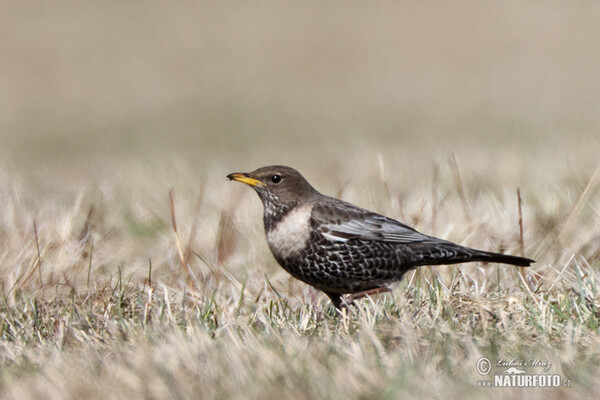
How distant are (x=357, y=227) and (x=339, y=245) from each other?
8.1 inches

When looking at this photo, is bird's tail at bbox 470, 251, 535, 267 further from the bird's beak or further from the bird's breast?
the bird's beak

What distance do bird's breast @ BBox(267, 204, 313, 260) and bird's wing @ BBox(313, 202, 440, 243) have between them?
0.22 feet

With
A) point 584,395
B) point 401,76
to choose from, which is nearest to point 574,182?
point 584,395

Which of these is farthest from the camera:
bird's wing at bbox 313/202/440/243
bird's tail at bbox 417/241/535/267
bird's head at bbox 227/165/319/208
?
bird's head at bbox 227/165/319/208

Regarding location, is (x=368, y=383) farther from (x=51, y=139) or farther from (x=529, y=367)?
(x=51, y=139)

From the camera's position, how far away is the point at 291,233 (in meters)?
4.64

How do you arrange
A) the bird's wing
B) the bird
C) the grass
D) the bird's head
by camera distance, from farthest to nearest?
the bird's head, the bird's wing, the bird, the grass

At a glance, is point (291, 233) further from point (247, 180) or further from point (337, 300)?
point (247, 180)

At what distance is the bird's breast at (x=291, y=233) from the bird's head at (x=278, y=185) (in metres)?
0.10

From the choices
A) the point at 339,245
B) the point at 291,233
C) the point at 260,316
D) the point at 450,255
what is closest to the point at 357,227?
the point at 339,245

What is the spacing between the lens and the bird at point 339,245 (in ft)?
14.9

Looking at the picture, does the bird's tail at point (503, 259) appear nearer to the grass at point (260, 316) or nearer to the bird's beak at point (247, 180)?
the grass at point (260, 316)

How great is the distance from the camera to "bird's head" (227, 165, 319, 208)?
497cm

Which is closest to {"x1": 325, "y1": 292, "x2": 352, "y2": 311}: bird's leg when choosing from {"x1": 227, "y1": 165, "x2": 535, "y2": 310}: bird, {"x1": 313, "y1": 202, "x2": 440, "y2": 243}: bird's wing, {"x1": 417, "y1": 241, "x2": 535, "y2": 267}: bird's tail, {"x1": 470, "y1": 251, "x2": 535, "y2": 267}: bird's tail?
{"x1": 227, "y1": 165, "x2": 535, "y2": 310}: bird
